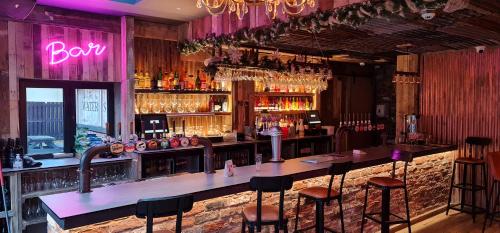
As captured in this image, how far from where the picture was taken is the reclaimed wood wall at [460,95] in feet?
20.1

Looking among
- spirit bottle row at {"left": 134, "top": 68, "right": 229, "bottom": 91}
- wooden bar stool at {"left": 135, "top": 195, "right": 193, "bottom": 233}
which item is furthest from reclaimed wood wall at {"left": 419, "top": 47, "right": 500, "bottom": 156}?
wooden bar stool at {"left": 135, "top": 195, "right": 193, "bottom": 233}

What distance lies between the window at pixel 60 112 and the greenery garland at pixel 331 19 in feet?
6.17

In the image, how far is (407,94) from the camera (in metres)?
7.16

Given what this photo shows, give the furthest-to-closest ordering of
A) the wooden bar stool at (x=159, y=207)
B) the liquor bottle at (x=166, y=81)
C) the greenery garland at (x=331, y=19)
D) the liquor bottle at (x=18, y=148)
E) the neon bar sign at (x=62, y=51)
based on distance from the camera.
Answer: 1. the liquor bottle at (x=166, y=81)
2. the neon bar sign at (x=62, y=51)
3. the liquor bottle at (x=18, y=148)
4. the greenery garland at (x=331, y=19)
5. the wooden bar stool at (x=159, y=207)

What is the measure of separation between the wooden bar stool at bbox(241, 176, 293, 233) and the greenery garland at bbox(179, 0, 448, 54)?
5.72 ft

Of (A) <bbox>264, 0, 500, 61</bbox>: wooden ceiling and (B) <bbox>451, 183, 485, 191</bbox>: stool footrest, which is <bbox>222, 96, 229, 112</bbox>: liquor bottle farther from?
(B) <bbox>451, 183, 485, 191</bbox>: stool footrest

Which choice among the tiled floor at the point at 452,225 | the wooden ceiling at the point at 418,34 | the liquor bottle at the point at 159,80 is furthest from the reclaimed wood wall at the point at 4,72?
the tiled floor at the point at 452,225

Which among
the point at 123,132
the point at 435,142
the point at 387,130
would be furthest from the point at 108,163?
the point at 387,130

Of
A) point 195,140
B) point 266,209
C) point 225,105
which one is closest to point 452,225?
point 266,209

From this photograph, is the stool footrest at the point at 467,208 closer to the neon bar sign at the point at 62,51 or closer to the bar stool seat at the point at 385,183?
the bar stool seat at the point at 385,183

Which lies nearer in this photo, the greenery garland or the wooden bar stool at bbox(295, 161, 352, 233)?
the greenery garland

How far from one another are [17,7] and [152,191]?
101 inches

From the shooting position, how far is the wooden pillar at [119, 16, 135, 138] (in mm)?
5723

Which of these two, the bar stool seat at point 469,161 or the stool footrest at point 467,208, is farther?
the stool footrest at point 467,208
